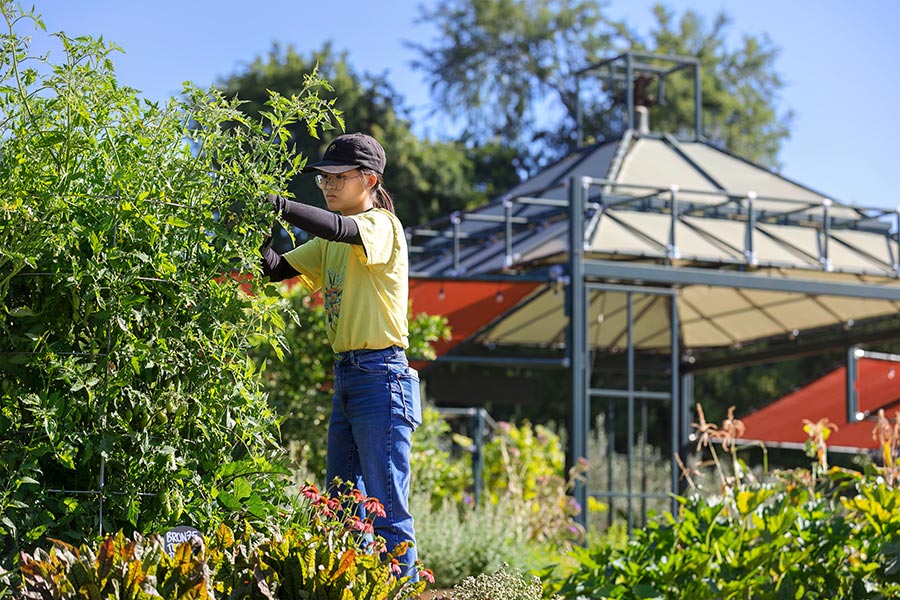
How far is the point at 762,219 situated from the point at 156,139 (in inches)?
322

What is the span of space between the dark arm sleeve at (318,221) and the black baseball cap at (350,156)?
35 centimetres

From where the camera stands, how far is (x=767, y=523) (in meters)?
Result: 4.45

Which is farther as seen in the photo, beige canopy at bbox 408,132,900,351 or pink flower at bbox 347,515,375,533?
beige canopy at bbox 408,132,900,351

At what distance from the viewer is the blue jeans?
3709mm

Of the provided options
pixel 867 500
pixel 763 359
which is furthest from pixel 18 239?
pixel 763 359

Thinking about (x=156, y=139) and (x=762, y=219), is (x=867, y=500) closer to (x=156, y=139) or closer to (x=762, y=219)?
(x=156, y=139)

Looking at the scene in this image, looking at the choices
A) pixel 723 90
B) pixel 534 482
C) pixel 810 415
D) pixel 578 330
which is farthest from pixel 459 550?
pixel 723 90

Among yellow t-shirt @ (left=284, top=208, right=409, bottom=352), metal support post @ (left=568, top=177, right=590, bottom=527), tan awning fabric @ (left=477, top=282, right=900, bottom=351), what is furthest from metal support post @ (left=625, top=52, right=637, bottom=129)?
yellow t-shirt @ (left=284, top=208, right=409, bottom=352)

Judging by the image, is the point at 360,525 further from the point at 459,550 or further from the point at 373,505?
the point at 459,550

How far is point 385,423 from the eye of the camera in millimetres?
3715

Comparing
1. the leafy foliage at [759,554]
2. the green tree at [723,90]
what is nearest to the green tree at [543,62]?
the green tree at [723,90]

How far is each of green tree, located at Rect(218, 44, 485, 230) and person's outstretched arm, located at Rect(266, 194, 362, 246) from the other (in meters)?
19.0

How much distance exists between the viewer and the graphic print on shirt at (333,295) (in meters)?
3.84

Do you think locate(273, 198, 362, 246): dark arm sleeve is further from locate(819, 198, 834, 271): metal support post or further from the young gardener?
locate(819, 198, 834, 271): metal support post
